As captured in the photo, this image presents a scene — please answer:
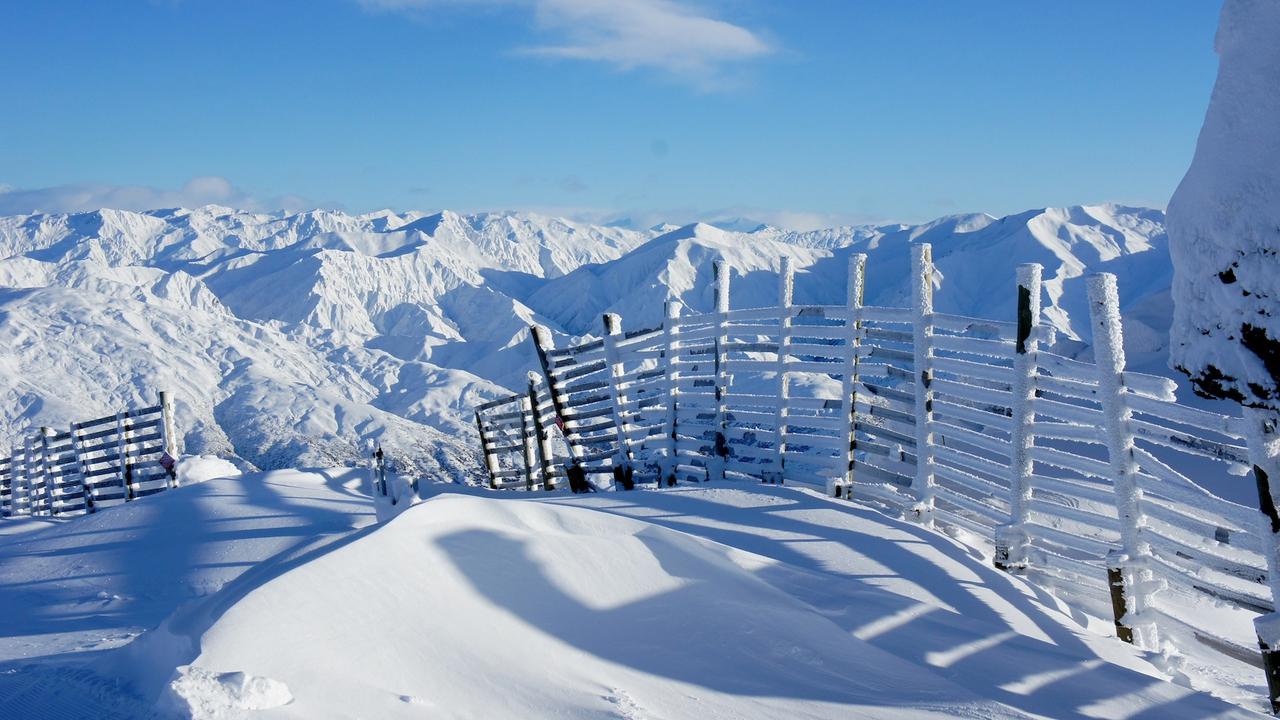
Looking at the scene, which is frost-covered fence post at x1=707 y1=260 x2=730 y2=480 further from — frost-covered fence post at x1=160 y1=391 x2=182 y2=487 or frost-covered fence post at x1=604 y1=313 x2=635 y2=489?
frost-covered fence post at x1=160 y1=391 x2=182 y2=487

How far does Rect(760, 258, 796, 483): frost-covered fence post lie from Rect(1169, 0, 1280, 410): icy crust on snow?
440cm

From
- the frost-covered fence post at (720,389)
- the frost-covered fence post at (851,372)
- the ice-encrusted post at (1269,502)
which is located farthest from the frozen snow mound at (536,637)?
the frost-covered fence post at (720,389)

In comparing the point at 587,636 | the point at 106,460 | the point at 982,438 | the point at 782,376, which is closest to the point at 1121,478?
the point at 982,438

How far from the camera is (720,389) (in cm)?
786

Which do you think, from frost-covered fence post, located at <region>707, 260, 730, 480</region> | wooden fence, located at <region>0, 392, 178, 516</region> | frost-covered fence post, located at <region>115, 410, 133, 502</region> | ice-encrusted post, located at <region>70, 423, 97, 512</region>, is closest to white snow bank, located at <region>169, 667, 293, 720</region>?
frost-covered fence post, located at <region>707, 260, 730, 480</region>

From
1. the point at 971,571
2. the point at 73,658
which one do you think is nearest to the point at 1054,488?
the point at 971,571

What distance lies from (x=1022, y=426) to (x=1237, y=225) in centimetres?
275

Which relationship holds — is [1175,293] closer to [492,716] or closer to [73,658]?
[492,716]

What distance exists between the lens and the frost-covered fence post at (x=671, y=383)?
811 centimetres

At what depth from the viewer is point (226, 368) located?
15488 cm

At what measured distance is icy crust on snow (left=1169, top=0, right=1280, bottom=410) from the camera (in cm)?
244

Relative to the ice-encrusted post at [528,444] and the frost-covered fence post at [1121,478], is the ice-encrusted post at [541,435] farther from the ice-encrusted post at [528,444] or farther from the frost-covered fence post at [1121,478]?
the frost-covered fence post at [1121,478]

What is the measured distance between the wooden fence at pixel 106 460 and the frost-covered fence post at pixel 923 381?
10107 mm

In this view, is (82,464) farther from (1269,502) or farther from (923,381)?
(1269,502)
